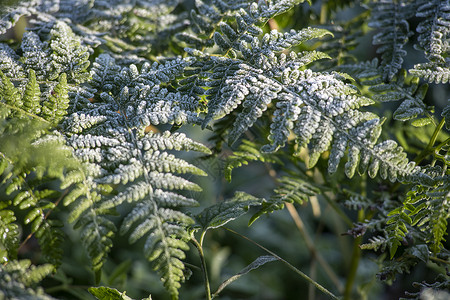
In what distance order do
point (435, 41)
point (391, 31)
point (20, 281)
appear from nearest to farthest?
point (20, 281), point (435, 41), point (391, 31)

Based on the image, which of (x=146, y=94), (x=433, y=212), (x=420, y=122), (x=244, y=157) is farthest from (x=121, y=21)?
(x=433, y=212)

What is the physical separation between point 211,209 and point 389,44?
2.41ft

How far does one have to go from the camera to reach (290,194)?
1.03 m

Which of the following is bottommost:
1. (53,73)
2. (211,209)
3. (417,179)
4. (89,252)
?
(211,209)

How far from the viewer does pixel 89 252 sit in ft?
2.35

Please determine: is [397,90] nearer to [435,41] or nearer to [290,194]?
[435,41]

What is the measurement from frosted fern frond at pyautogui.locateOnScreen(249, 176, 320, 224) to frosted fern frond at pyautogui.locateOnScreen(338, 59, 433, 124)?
305mm

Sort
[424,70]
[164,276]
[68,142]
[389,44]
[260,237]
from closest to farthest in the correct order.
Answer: [164,276]
[68,142]
[424,70]
[389,44]
[260,237]

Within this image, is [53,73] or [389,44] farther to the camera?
[389,44]

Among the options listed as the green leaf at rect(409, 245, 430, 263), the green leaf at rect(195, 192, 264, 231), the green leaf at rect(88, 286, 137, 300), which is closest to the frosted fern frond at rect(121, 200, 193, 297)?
the green leaf at rect(195, 192, 264, 231)

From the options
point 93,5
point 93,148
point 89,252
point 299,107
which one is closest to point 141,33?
point 93,5

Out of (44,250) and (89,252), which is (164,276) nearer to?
(89,252)

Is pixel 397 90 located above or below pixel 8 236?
above

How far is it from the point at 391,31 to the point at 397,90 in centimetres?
23
